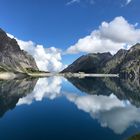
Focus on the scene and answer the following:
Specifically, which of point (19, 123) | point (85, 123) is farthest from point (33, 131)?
point (85, 123)

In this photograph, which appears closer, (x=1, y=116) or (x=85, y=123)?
(x=85, y=123)

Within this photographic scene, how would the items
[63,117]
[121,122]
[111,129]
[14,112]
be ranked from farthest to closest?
[14,112] < [63,117] < [121,122] < [111,129]

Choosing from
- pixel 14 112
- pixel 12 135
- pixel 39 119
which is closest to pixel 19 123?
pixel 39 119

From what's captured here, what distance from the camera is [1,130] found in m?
68.5

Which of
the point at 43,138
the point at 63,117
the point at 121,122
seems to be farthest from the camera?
the point at 63,117

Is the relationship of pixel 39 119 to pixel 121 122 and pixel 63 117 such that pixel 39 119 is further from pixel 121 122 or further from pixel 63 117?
pixel 121 122

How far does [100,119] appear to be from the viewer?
8969cm

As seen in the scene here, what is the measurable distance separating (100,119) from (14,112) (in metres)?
28.8

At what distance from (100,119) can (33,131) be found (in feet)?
92.3

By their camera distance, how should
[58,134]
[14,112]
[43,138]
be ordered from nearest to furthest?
[43,138]
[58,134]
[14,112]

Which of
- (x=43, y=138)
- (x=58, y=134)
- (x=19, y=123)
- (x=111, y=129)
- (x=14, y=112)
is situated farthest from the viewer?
(x=14, y=112)

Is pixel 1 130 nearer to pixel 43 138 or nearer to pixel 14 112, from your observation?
pixel 43 138

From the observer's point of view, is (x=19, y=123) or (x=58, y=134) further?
(x=19, y=123)

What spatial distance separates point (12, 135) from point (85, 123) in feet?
78.3
